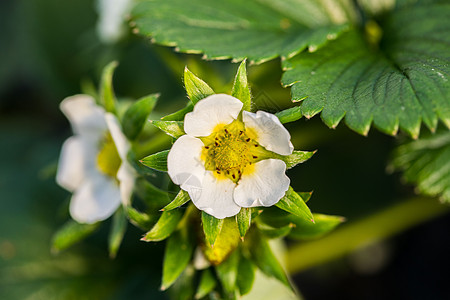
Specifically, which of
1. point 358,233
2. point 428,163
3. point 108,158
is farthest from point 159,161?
point 358,233

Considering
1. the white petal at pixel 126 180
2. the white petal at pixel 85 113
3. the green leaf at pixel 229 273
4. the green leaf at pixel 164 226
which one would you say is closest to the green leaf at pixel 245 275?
the green leaf at pixel 229 273

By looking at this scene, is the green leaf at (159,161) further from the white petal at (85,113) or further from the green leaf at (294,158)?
the white petal at (85,113)

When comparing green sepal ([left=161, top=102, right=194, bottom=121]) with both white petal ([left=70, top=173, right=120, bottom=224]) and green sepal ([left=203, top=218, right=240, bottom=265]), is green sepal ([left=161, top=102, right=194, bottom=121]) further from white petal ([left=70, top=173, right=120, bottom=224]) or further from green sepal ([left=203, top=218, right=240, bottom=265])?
white petal ([left=70, top=173, right=120, bottom=224])

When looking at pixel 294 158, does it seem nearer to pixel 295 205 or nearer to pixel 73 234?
pixel 295 205

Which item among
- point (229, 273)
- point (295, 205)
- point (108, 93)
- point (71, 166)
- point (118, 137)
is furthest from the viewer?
point (71, 166)

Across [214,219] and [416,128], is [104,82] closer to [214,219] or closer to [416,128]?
[214,219]

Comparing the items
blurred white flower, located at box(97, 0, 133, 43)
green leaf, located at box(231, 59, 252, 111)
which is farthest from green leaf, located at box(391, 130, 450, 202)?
blurred white flower, located at box(97, 0, 133, 43)
